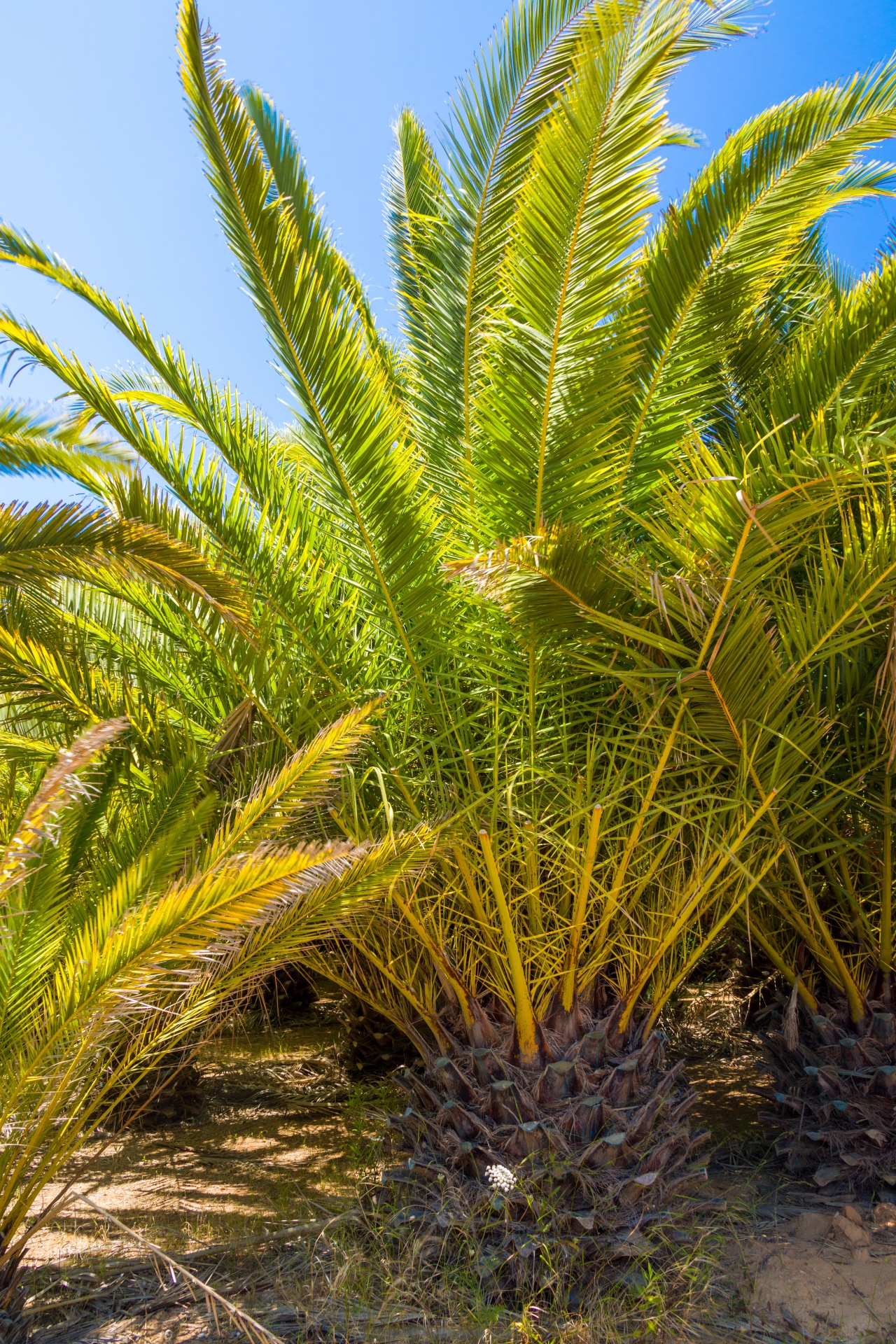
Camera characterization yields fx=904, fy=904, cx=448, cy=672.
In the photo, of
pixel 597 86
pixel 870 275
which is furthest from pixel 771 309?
pixel 597 86

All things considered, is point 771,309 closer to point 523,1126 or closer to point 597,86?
point 597,86

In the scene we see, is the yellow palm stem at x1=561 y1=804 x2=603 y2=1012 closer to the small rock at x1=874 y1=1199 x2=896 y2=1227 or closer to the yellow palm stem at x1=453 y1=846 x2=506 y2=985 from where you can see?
the yellow palm stem at x1=453 y1=846 x2=506 y2=985

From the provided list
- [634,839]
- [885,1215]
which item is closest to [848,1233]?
[885,1215]

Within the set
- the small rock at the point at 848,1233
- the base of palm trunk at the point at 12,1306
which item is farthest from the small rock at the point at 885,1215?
the base of palm trunk at the point at 12,1306

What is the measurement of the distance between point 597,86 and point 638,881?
2.99 m

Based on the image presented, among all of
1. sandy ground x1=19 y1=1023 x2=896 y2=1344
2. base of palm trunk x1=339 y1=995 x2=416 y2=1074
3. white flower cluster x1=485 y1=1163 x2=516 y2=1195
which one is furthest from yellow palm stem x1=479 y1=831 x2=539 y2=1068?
base of palm trunk x1=339 y1=995 x2=416 y2=1074

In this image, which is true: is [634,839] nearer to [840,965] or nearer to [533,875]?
[533,875]

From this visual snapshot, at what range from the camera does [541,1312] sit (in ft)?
10.4

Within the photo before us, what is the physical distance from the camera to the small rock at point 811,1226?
12.7 feet

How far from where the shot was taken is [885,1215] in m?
4.00

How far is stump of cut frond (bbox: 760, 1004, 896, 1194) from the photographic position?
424cm

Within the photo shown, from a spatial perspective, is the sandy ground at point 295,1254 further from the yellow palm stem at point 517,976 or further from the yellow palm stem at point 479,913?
the yellow palm stem at point 479,913

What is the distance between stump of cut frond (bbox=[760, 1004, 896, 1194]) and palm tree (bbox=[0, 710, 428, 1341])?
2.51 meters

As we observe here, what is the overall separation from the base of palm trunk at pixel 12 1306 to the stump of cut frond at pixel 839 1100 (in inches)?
134
